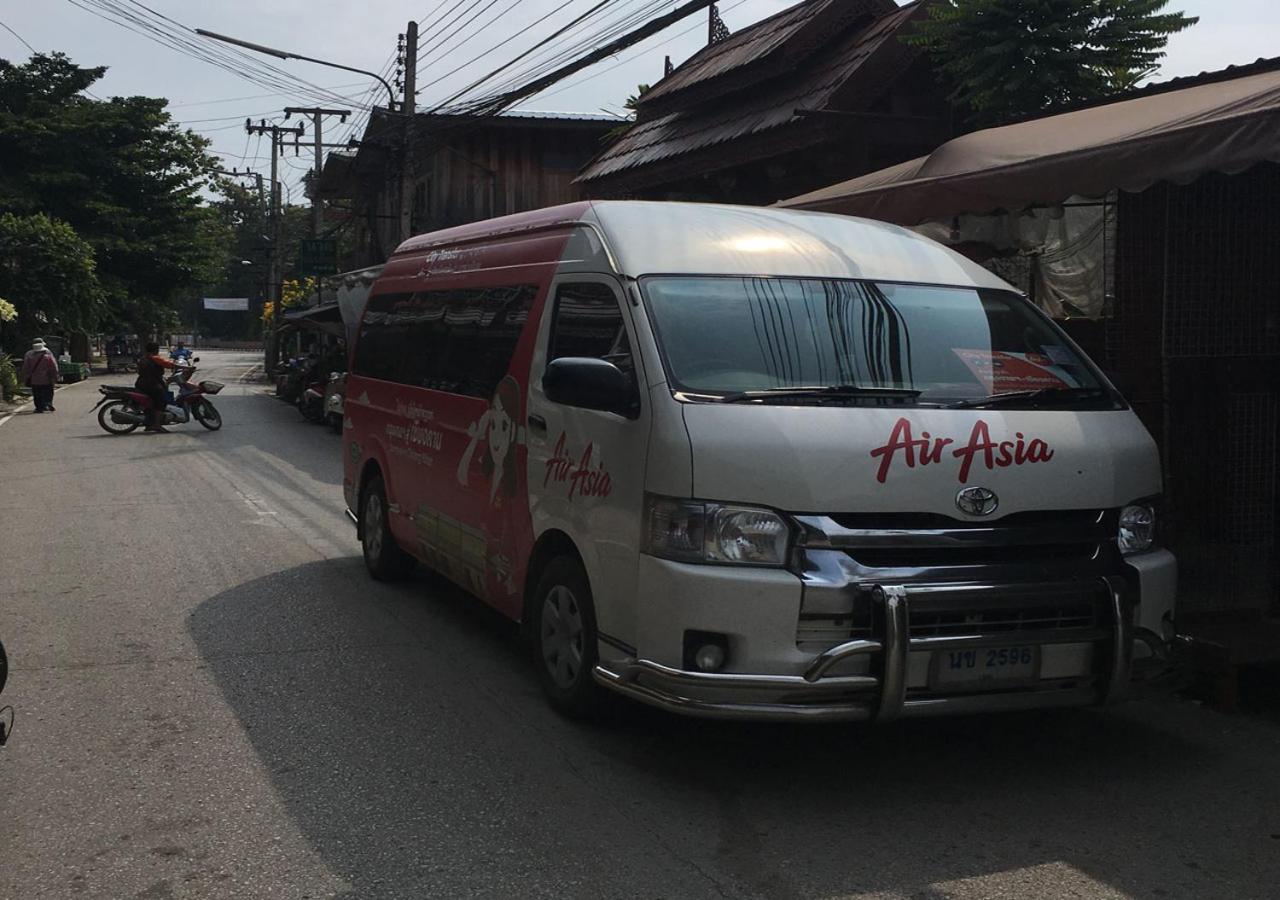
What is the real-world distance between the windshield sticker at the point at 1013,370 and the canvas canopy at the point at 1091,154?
42.4 inches

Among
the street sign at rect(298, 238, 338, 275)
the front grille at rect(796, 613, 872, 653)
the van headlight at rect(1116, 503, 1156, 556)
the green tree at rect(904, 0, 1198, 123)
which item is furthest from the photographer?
the street sign at rect(298, 238, 338, 275)

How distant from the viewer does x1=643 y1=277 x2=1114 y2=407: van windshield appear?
4.95m

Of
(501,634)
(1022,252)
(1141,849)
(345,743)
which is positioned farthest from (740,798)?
(1022,252)

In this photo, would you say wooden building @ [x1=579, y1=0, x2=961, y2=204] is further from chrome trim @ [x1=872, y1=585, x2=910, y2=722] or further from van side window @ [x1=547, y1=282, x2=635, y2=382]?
chrome trim @ [x1=872, y1=585, x2=910, y2=722]

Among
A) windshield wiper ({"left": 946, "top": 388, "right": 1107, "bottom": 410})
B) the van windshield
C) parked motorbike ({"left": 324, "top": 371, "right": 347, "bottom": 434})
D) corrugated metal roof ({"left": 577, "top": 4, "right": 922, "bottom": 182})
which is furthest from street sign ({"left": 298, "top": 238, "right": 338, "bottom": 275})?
windshield wiper ({"left": 946, "top": 388, "right": 1107, "bottom": 410})

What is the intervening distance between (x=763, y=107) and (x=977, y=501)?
12.2m

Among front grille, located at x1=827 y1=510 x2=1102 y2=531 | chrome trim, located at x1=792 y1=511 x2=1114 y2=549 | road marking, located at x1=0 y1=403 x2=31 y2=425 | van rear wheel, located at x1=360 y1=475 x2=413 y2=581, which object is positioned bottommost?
road marking, located at x1=0 y1=403 x2=31 y2=425

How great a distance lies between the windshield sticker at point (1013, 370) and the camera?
5.20 metres

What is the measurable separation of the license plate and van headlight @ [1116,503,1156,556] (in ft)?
2.12

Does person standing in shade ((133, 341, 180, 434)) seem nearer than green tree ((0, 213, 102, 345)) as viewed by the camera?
Yes

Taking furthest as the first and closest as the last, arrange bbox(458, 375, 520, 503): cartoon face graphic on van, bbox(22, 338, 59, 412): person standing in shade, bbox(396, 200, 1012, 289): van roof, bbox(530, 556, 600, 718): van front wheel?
bbox(22, 338, 59, 412): person standing in shade < bbox(458, 375, 520, 503): cartoon face graphic on van < bbox(396, 200, 1012, 289): van roof < bbox(530, 556, 600, 718): van front wheel

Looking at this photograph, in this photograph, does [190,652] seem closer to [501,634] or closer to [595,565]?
[501,634]

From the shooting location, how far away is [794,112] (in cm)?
1434

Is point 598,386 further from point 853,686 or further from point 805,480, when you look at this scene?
point 853,686
